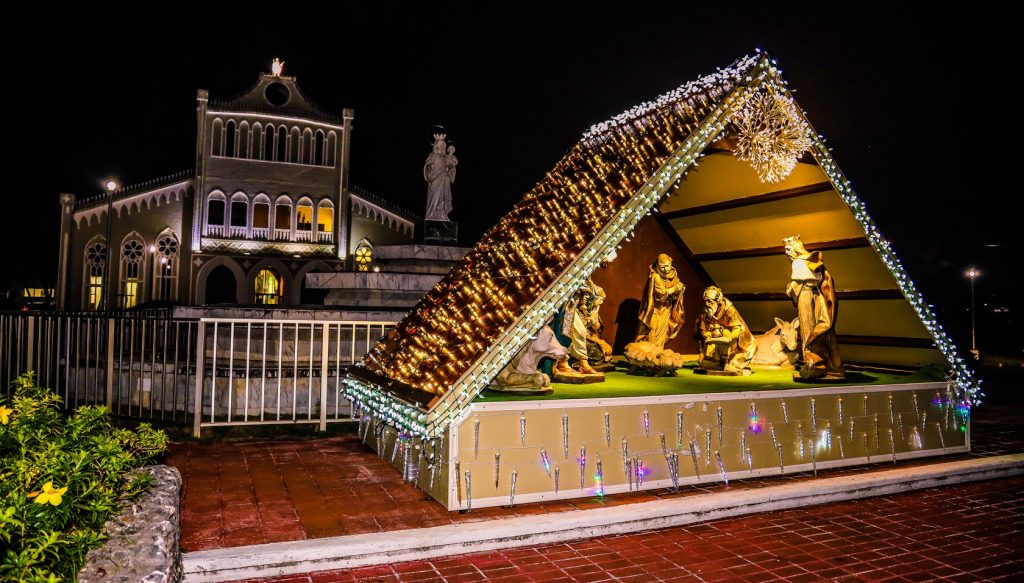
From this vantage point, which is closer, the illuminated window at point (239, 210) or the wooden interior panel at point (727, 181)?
the wooden interior panel at point (727, 181)

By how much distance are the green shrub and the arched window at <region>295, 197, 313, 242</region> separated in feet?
107

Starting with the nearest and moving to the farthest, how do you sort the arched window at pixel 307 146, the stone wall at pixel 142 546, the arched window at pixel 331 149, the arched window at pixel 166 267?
the stone wall at pixel 142 546 < the arched window at pixel 166 267 < the arched window at pixel 307 146 < the arched window at pixel 331 149

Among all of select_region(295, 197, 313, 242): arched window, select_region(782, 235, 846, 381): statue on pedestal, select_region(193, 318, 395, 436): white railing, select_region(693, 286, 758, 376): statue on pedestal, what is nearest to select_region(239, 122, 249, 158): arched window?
select_region(295, 197, 313, 242): arched window

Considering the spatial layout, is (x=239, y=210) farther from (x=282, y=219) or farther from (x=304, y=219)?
(x=304, y=219)

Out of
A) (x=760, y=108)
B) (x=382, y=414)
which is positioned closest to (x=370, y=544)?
(x=382, y=414)

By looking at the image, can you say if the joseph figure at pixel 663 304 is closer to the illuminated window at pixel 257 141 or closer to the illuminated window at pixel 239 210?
the illuminated window at pixel 239 210

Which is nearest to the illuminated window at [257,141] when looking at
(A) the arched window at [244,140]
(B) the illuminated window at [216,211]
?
(A) the arched window at [244,140]

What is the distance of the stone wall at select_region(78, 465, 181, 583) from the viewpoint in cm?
306

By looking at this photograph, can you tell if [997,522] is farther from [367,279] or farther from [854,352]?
[367,279]

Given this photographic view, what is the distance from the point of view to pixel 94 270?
1350 inches

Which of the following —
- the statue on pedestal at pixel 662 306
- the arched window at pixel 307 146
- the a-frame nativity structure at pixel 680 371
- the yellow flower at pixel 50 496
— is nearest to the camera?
the yellow flower at pixel 50 496

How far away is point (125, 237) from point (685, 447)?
3595 centimetres

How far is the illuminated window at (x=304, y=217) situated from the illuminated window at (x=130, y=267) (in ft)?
Result: 26.9

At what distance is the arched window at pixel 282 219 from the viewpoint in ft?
117
